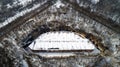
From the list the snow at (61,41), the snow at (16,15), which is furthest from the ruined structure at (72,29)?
the snow at (61,41)

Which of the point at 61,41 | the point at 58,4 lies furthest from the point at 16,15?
the point at 61,41

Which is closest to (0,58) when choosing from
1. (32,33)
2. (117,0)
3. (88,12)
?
(32,33)

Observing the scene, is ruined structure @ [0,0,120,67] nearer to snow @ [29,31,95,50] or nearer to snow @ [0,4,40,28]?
snow @ [0,4,40,28]

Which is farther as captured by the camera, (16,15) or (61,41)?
(61,41)

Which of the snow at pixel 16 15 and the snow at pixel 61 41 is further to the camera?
the snow at pixel 61 41

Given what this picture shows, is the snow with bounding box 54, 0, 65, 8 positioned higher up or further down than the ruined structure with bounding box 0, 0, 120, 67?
higher up

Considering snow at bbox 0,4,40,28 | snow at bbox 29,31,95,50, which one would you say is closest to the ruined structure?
snow at bbox 0,4,40,28

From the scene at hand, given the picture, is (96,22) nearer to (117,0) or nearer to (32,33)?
(117,0)

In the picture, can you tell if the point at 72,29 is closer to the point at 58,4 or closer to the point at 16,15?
the point at 58,4

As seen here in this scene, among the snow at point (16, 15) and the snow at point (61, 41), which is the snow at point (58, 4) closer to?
the snow at point (16, 15)
